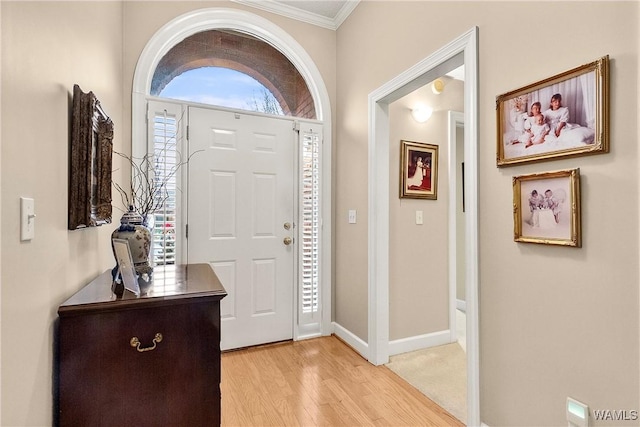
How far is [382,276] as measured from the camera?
2.53 m

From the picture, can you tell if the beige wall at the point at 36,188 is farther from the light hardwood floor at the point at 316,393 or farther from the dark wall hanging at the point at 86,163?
the light hardwood floor at the point at 316,393

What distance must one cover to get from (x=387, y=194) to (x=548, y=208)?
4.22ft

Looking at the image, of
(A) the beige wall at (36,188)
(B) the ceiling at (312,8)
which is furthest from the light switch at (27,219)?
(B) the ceiling at (312,8)

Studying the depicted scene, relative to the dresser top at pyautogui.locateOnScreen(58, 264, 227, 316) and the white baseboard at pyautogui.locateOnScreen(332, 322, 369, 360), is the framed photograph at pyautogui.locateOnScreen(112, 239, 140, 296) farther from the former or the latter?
the white baseboard at pyautogui.locateOnScreen(332, 322, 369, 360)

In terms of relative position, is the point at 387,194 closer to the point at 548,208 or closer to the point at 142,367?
the point at 548,208

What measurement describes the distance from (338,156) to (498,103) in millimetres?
1671

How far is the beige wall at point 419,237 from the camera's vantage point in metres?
2.70

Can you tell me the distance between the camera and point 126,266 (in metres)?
1.22

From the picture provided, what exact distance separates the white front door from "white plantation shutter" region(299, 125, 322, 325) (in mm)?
95

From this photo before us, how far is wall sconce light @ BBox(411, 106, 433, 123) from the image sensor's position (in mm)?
2805

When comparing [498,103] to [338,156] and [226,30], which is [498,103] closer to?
[338,156]

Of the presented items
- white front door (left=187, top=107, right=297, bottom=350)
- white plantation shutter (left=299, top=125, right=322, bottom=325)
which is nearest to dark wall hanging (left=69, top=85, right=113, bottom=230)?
white front door (left=187, top=107, right=297, bottom=350)

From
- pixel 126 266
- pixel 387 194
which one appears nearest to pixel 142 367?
pixel 126 266

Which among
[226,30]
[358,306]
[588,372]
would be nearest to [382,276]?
[358,306]
